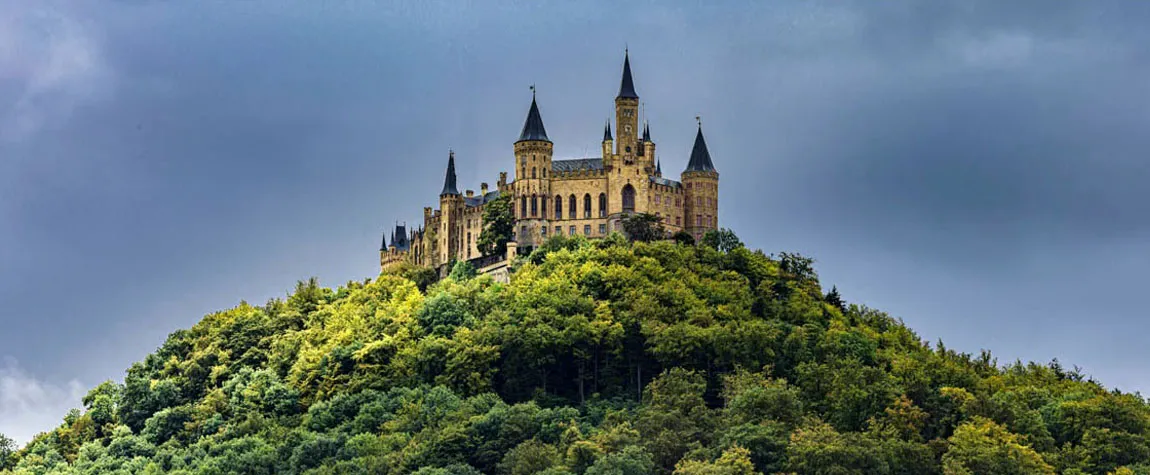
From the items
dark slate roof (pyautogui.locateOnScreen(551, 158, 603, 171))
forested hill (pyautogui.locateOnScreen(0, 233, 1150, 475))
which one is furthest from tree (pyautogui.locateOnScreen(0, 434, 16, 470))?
dark slate roof (pyautogui.locateOnScreen(551, 158, 603, 171))

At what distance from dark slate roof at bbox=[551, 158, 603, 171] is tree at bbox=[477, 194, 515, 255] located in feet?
12.9

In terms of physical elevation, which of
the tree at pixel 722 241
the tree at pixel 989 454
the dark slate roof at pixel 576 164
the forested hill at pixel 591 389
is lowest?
the tree at pixel 989 454

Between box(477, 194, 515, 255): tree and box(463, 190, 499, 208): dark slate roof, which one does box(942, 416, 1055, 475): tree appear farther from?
box(463, 190, 499, 208): dark slate roof

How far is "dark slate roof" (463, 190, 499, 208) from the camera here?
14400cm

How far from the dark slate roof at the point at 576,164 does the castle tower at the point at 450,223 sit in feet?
29.3

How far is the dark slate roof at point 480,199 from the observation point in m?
144

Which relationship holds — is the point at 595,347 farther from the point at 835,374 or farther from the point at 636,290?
the point at 835,374

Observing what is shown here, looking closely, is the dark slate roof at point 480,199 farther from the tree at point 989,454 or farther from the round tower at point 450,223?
the tree at point 989,454

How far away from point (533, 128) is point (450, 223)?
397 inches

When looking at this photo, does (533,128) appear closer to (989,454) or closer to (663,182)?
(663,182)

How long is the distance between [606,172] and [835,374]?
111 ft

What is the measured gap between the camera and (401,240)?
165000 millimetres

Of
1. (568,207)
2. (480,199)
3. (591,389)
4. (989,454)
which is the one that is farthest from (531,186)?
(989,454)

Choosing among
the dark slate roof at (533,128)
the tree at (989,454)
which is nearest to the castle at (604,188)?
the dark slate roof at (533,128)
